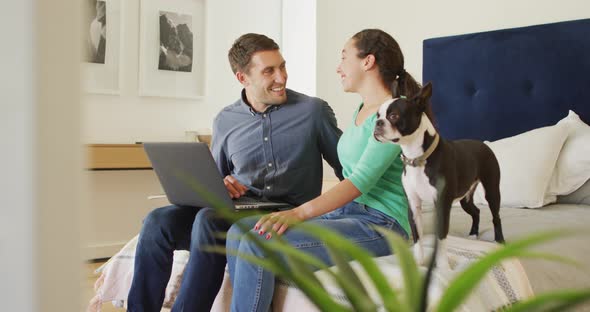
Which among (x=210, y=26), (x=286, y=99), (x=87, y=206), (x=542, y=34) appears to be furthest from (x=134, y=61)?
(x=87, y=206)

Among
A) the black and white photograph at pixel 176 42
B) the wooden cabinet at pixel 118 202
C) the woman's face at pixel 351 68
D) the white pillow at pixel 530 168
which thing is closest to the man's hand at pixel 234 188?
the woman's face at pixel 351 68

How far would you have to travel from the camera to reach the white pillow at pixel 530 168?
2.62m

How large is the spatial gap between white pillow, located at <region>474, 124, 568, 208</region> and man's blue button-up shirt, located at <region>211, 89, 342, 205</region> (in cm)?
78

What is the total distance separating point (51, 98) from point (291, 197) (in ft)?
6.16

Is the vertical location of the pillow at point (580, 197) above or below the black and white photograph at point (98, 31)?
below

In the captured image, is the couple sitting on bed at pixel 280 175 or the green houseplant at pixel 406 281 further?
the couple sitting on bed at pixel 280 175

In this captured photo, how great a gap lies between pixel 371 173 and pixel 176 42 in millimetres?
3199

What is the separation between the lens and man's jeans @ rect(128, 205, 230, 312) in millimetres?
1985

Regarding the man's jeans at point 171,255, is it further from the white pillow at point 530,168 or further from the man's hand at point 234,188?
the white pillow at point 530,168

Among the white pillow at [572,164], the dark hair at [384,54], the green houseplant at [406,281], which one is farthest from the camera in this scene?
the white pillow at [572,164]

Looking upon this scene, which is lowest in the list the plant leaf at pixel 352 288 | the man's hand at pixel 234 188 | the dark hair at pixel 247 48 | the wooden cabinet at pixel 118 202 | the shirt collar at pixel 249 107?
the wooden cabinet at pixel 118 202

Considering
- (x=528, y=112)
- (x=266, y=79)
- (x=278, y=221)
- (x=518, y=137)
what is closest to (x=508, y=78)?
(x=528, y=112)

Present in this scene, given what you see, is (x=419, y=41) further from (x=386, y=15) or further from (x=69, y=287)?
(x=69, y=287)

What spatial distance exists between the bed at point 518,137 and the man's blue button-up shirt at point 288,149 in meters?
0.40
